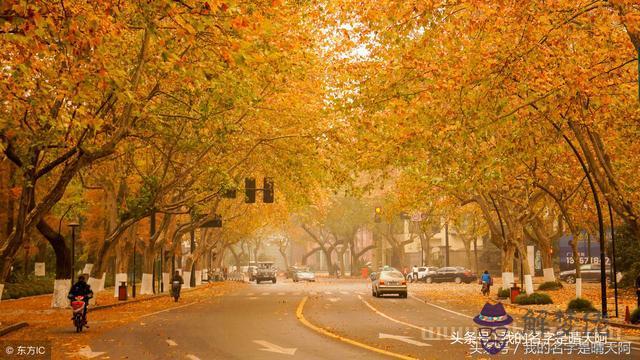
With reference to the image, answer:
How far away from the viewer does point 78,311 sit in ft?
69.7

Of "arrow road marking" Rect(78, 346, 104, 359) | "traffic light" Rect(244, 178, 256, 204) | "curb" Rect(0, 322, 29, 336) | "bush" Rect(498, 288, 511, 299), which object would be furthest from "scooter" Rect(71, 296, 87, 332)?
"bush" Rect(498, 288, 511, 299)

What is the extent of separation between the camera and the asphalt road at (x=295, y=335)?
15.3 meters

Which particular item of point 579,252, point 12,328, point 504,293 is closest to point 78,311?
point 12,328

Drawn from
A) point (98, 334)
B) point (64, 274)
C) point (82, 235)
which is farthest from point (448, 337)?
point (82, 235)

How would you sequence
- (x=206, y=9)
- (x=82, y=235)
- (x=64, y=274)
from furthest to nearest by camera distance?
(x=82, y=235), (x=64, y=274), (x=206, y=9)

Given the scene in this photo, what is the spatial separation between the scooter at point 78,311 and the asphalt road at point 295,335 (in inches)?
33.1

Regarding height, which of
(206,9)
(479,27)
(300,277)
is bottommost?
(300,277)

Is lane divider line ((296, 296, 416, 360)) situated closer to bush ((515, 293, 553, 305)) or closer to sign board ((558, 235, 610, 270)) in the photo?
bush ((515, 293, 553, 305))

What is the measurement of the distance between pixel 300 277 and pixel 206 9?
70.6m

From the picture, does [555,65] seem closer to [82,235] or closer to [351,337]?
[351,337]

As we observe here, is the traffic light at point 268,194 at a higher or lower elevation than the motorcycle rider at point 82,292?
higher

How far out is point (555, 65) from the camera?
68.7 ft

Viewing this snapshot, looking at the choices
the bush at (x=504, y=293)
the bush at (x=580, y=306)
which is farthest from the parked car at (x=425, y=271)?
the bush at (x=580, y=306)

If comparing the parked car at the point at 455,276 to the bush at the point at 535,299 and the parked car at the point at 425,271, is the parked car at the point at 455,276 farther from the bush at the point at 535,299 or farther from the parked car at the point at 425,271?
Result: the bush at the point at 535,299
